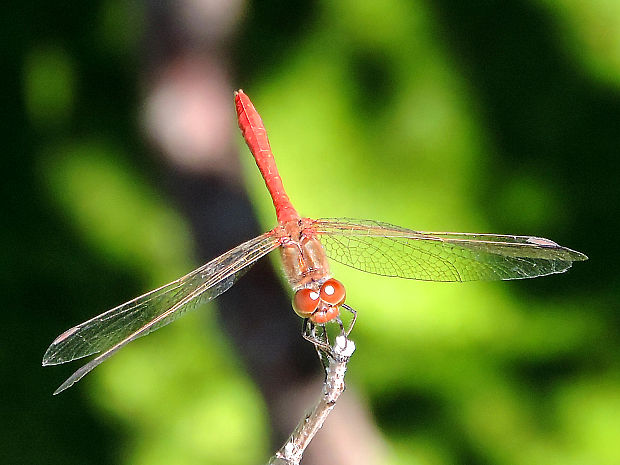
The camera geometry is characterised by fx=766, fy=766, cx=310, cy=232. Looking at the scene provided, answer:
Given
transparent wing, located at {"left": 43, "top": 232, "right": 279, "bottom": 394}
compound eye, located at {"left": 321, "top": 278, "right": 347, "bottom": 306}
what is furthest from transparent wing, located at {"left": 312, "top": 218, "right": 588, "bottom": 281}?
compound eye, located at {"left": 321, "top": 278, "right": 347, "bottom": 306}

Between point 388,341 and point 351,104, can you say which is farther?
point 351,104

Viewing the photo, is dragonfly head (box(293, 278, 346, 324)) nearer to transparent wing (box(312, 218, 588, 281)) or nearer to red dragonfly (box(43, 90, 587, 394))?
red dragonfly (box(43, 90, 587, 394))

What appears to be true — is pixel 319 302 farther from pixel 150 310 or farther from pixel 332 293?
pixel 150 310

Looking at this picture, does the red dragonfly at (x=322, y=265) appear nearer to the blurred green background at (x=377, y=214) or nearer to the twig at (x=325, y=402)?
the twig at (x=325, y=402)

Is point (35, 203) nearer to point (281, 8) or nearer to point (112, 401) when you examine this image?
point (112, 401)

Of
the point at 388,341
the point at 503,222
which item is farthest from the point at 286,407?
the point at 503,222

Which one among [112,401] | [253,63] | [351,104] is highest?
[253,63]
